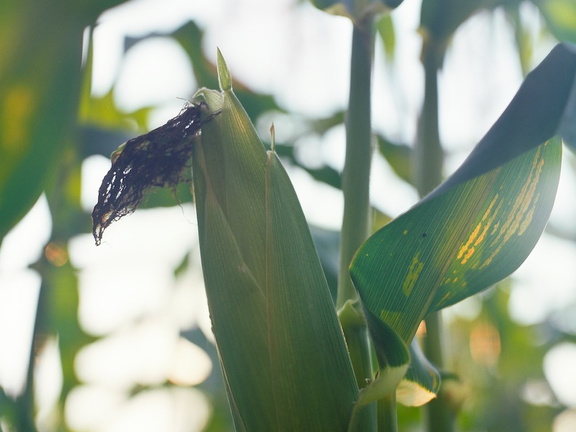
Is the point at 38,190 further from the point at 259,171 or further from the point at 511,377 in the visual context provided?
the point at 511,377

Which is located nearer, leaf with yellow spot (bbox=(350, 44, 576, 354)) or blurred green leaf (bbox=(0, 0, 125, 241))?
leaf with yellow spot (bbox=(350, 44, 576, 354))

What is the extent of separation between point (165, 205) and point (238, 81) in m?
0.23

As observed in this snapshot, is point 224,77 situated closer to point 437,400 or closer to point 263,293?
point 263,293

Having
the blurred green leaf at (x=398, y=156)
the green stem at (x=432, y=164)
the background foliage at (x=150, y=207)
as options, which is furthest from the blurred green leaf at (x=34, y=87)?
the blurred green leaf at (x=398, y=156)

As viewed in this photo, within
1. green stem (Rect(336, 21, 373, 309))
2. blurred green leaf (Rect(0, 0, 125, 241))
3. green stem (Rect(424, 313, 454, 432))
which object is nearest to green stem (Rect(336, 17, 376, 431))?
green stem (Rect(336, 21, 373, 309))

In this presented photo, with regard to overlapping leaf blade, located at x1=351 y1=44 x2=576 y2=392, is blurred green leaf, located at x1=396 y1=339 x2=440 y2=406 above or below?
below

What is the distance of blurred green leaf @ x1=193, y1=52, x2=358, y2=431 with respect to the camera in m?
0.32

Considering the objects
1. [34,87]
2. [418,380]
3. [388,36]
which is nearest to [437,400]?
[418,380]

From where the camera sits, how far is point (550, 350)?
1129 mm

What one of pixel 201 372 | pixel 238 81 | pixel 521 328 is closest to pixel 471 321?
pixel 521 328

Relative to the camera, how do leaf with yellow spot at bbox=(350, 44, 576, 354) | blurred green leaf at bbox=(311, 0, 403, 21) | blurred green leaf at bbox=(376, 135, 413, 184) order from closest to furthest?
leaf with yellow spot at bbox=(350, 44, 576, 354), blurred green leaf at bbox=(311, 0, 403, 21), blurred green leaf at bbox=(376, 135, 413, 184)

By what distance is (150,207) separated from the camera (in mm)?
684

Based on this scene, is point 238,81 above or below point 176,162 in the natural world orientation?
below

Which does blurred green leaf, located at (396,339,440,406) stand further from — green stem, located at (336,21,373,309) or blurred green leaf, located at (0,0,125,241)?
blurred green leaf, located at (0,0,125,241)
